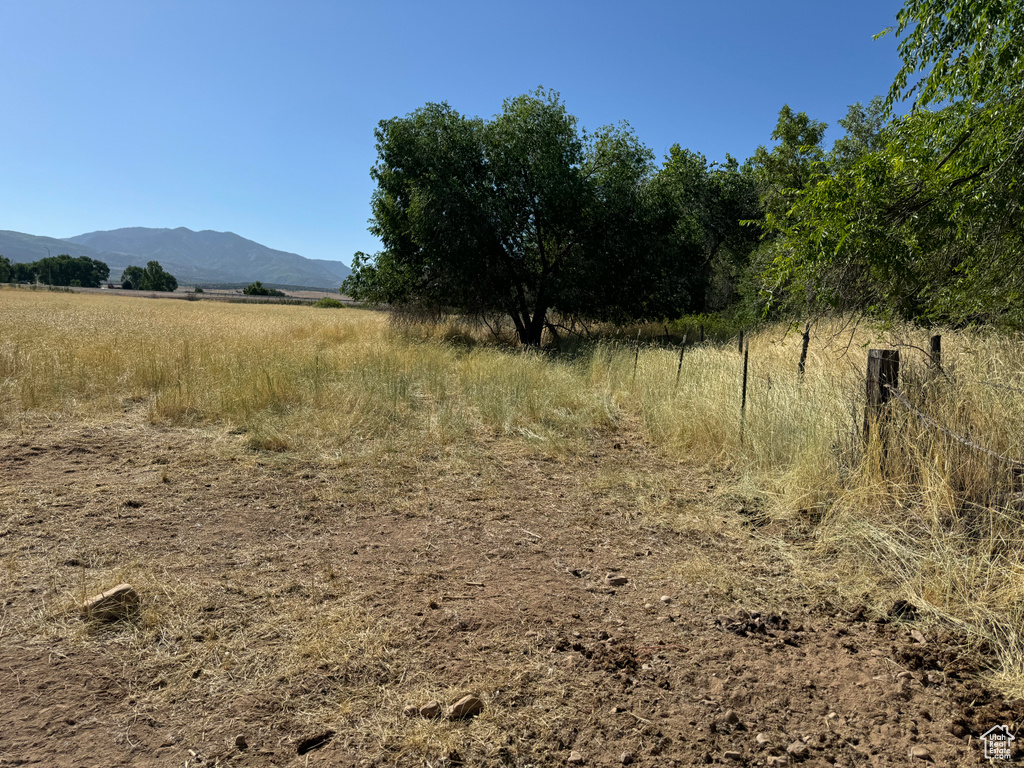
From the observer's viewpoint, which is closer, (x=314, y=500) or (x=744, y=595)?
(x=744, y=595)

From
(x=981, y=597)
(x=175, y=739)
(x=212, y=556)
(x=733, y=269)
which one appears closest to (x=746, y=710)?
(x=981, y=597)

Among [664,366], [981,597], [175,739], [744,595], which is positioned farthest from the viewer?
[664,366]

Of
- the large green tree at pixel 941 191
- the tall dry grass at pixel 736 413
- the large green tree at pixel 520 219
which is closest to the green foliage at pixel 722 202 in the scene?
the large green tree at pixel 520 219

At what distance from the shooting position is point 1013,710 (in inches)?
91.6

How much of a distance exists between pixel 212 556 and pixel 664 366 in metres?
7.86

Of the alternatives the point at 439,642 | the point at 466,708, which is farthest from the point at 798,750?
the point at 439,642

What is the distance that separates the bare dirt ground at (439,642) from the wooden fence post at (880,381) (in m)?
1.23

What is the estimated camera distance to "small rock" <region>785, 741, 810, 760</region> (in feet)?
7.04

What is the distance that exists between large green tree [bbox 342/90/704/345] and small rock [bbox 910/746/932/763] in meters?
14.4

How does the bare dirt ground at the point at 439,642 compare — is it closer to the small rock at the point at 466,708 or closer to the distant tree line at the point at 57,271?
the small rock at the point at 466,708

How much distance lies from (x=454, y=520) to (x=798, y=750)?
2.81 meters

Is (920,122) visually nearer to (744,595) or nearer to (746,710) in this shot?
(744,595)

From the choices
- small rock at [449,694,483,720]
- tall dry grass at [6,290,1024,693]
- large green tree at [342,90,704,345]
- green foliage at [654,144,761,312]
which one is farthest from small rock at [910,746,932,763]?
green foliage at [654,144,761,312]

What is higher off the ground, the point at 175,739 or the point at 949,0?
the point at 949,0
